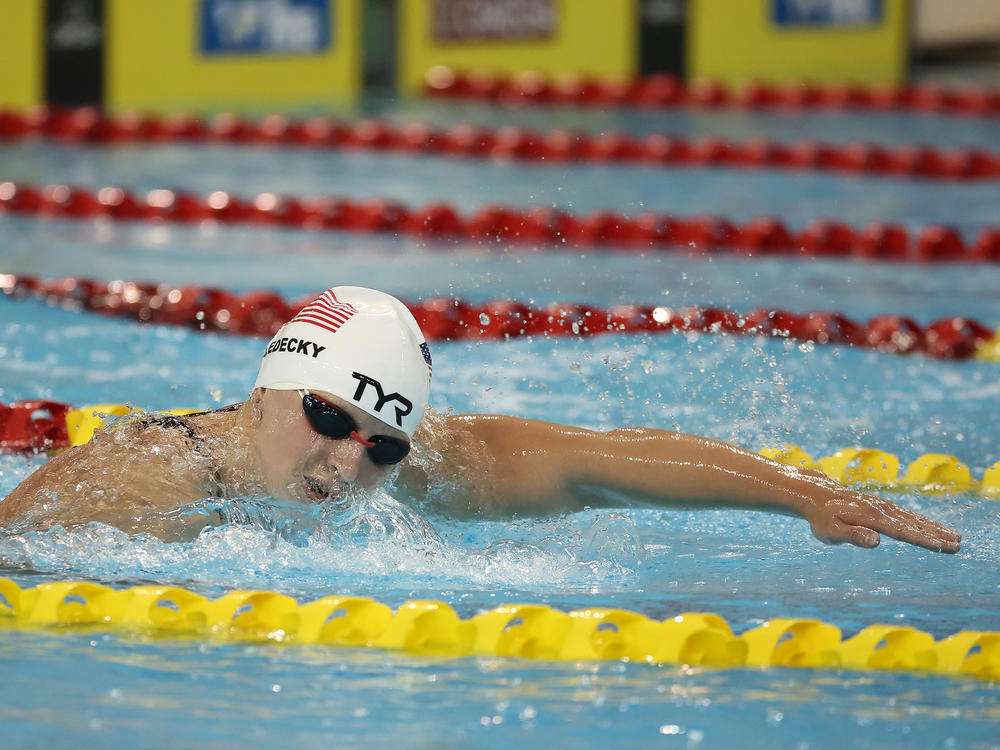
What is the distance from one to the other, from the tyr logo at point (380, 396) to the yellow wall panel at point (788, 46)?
965cm

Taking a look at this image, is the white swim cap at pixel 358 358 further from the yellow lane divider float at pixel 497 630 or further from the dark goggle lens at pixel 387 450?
the yellow lane divider float at pixel 497 630

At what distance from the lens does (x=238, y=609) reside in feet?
8.59

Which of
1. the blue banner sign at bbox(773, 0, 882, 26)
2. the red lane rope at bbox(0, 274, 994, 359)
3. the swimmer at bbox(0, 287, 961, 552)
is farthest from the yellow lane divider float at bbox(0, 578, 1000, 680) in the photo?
the blue banner sign at bbox(773, 0, 882, 26)

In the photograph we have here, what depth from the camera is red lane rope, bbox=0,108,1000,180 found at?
8891 millimetres

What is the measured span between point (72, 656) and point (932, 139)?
8.44 metres

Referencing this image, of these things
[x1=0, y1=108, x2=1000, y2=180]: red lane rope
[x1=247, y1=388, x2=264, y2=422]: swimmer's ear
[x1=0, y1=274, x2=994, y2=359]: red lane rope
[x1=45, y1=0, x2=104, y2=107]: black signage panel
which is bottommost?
[x1=0, y1=274, x2=994, y2=359]: red lane rope

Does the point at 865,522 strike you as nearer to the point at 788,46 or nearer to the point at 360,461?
the point at 360,461

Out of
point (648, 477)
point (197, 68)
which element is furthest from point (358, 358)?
point (197, 68)

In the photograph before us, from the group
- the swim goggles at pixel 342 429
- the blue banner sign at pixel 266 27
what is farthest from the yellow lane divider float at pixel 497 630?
the blue banner sign at pixel 266 27

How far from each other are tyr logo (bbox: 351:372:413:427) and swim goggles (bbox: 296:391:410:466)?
1.7 inches

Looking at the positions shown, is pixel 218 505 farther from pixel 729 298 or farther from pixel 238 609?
pixel 729 298

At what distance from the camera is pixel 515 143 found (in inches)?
370

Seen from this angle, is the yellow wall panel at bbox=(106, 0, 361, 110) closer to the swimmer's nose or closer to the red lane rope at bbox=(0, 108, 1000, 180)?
the red lane rope at bbox=(0, 108, 1000, 180)

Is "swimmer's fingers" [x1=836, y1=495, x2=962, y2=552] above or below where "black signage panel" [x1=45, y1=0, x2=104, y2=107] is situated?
below
